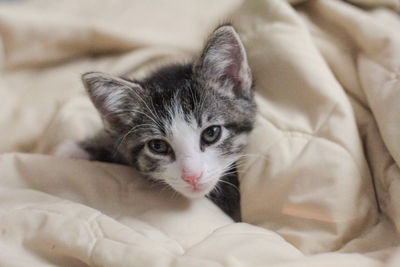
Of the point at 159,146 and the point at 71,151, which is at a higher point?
the point at 159,146

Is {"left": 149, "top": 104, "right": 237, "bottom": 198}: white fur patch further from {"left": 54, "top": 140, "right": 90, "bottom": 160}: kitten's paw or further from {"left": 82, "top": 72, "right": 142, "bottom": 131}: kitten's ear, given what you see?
{"left": 54, "top": 140, "right": 90, "bottom": 160}: kitten's paw

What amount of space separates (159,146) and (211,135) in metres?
0.16

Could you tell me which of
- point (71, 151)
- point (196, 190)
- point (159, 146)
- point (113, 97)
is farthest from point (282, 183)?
point (71, 151)

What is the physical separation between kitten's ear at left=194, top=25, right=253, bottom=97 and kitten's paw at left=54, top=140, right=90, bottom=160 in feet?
1.77

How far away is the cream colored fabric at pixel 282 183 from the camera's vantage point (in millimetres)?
992

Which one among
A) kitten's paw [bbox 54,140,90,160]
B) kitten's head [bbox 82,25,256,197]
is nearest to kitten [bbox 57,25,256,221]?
kitten's head [bbox 82,25,256,197]

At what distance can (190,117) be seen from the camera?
1239mm

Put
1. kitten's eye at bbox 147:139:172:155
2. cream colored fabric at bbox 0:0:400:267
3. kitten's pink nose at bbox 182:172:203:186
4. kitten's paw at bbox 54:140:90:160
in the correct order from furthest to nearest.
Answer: kitten's paw at bbox 54:140:90:160, kitten's eye at bbox 147:139:172:155, kitten's pink nose at bbox 182:172:203:186, cream colored fabric at bbox 0:0:400:267

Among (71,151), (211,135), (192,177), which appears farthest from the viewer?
(71,151)

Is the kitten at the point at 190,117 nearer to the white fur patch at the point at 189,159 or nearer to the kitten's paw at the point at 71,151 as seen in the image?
the white fur patch at the point at 189,159

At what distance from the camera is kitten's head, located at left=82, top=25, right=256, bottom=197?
120cm

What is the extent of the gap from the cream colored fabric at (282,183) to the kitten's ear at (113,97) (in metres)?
0.15

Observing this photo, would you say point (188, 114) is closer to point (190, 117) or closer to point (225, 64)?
point (190, 117)

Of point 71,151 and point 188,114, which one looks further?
point 71,151
